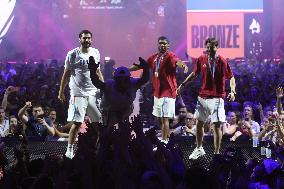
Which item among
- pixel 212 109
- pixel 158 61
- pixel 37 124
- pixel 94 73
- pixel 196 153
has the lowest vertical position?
pixel 196 153

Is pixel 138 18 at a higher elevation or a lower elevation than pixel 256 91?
higher

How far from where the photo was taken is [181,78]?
14266mm

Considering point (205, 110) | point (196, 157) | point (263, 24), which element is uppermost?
point (263, 24)

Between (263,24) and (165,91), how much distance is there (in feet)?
48.8

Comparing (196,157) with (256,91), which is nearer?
(196,157)

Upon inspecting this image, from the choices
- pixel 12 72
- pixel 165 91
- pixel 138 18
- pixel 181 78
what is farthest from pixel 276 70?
pixel 165 91

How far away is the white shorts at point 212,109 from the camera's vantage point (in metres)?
7.04

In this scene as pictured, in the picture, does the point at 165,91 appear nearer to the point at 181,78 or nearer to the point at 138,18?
the point at 181,78

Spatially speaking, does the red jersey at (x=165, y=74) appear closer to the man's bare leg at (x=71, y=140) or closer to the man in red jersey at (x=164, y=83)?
the man in red jersey at (x=164, y=83)

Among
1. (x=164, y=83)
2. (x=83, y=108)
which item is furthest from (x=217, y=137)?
(x=83, y=108)

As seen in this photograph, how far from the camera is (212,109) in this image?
7.07m

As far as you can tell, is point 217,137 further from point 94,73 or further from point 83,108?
point 94,73

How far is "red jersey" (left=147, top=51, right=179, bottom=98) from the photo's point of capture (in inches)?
289

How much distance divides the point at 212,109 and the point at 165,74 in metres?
0.85
